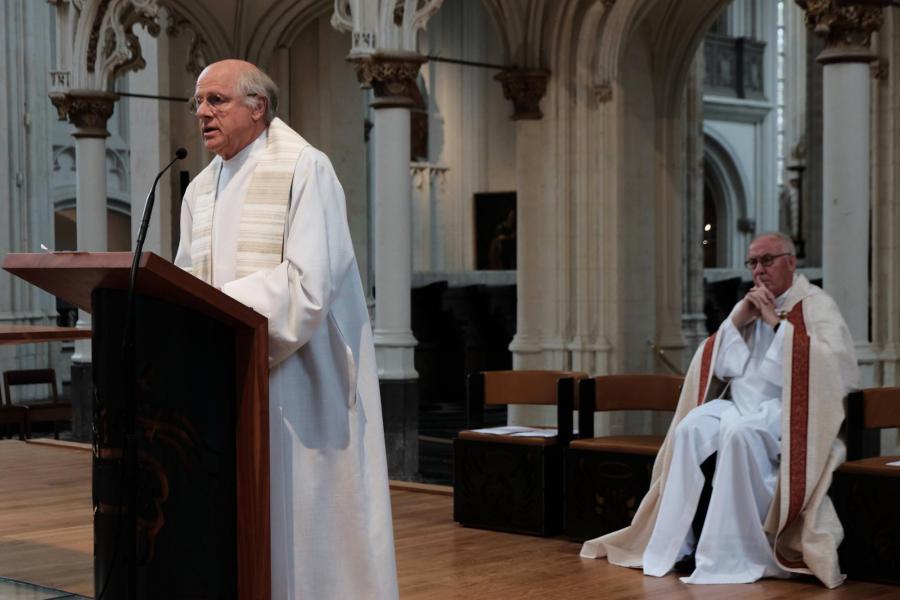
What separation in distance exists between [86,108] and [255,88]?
422 inches

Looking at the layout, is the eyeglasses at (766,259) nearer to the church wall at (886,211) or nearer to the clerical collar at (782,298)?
the clerical collar at (782,298)

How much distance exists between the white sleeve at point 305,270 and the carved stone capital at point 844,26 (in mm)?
5551

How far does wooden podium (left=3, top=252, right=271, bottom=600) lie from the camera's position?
132 inches

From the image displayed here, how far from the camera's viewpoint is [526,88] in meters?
13.3

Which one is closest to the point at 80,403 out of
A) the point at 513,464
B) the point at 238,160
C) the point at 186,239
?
the point at 513,464

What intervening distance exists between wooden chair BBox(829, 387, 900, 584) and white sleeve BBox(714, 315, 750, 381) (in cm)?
59

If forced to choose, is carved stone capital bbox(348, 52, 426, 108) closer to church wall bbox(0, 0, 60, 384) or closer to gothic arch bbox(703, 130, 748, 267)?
church wall bbox(0, 0, 60, 384)

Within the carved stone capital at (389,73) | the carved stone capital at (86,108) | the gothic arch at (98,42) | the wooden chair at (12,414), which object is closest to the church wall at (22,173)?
the wooden chair at (12,414)

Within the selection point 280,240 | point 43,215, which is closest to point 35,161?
point 43,215

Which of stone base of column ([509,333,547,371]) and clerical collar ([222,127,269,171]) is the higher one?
clerical collar ([222,127,269,171])

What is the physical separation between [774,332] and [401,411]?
5728 mm

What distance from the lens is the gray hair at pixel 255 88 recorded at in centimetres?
372

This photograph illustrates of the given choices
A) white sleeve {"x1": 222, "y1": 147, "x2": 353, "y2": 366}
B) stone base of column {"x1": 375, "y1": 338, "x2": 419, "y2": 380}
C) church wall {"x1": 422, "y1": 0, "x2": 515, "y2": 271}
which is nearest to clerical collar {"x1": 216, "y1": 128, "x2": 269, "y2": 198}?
white sleeve {"x1": 222, "y1": 147, "x2": 353, "y2": 366}

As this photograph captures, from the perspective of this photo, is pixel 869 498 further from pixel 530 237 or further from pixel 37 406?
pixel 37 406
